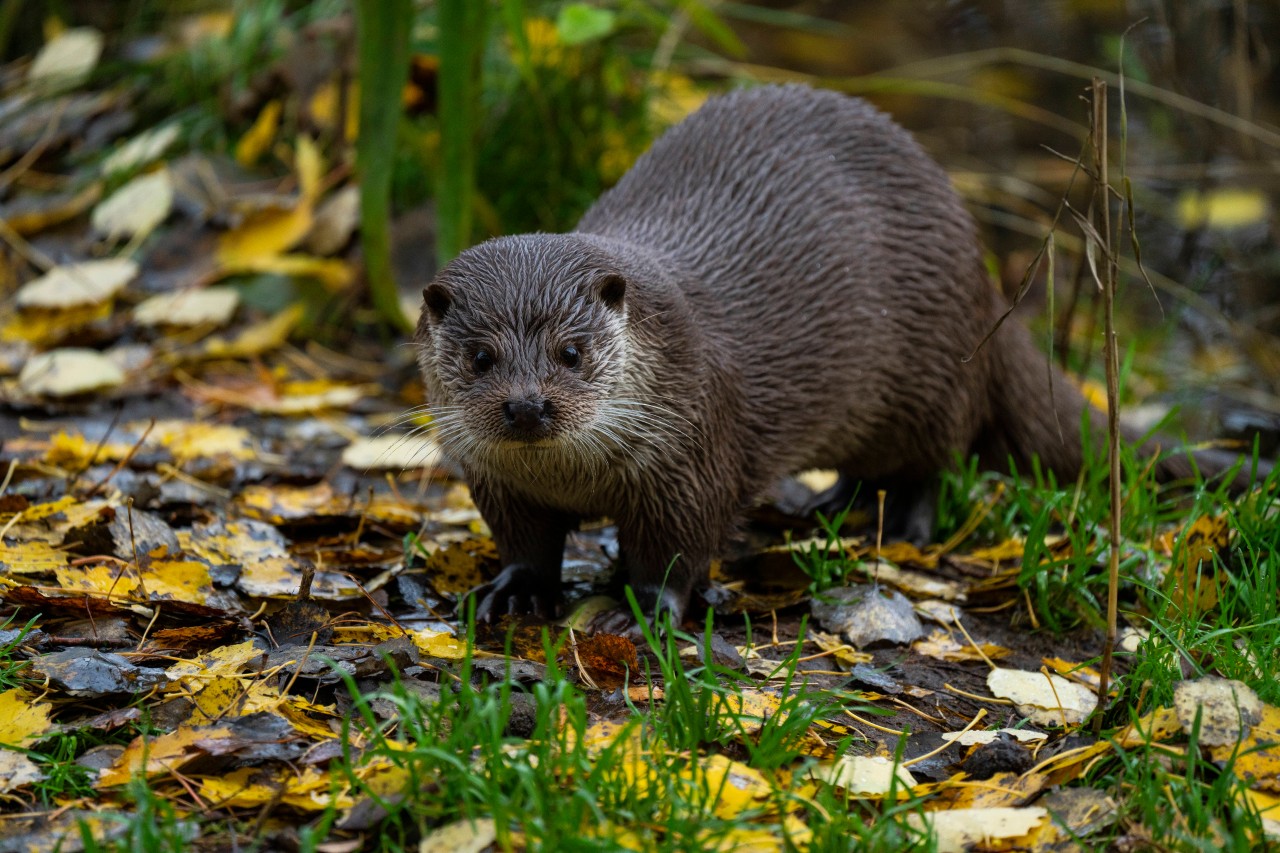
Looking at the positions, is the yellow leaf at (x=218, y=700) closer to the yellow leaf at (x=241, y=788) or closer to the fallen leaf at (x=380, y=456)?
the yellow leaf at (x=241, y=788)

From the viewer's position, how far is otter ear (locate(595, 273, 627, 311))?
7.83ft

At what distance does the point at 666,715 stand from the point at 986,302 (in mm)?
1753

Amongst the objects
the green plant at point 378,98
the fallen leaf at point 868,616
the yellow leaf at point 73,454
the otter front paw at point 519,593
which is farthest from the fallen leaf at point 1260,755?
the green plant at point 378,98

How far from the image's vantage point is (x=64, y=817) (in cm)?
174

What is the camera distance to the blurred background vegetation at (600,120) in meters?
3.89

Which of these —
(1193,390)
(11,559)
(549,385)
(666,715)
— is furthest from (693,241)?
(1193,390)

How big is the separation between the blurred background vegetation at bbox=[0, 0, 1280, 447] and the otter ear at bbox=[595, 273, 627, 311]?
1369 mm

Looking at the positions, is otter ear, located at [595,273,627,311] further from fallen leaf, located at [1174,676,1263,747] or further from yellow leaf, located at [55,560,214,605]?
fallen leaf, located at [1174,676,1263,747]

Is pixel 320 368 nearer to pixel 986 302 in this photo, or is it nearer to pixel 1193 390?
pixel 986 302

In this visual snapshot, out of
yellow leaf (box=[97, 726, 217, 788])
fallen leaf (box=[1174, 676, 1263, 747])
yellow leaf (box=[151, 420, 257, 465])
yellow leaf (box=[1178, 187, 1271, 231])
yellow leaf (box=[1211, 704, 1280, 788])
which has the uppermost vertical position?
yellow leaf (box=[1178, 187, 1271, 231])

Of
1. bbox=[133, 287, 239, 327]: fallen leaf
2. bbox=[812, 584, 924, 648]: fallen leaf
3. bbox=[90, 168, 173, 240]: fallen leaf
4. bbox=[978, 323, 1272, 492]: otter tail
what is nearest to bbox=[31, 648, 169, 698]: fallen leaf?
bbox=[812, 584, 924, 648]: fallen leaf

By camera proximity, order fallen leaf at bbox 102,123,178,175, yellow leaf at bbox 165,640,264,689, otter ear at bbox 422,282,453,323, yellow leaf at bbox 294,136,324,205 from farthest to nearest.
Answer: fallen leaf at bbox 102,123,178,175, yellow leaf at bbox 294,136,324,205, otter ear at bbox 422,282,453,323, yellow leaf at bbox 165,640,264,689

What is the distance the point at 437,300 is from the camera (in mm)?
2445

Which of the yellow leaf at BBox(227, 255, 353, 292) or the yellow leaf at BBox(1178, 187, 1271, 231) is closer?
the yellow leaf at BBox(227, 255, 353, 292)
